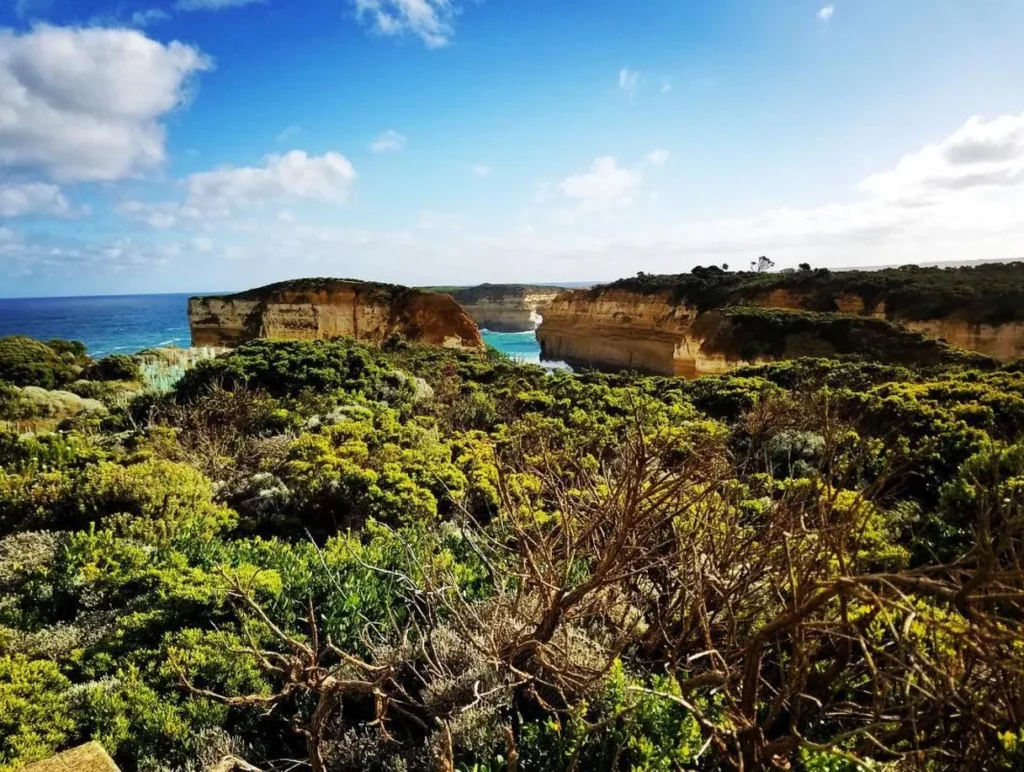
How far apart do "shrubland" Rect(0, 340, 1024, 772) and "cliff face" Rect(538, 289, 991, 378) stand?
1368cm

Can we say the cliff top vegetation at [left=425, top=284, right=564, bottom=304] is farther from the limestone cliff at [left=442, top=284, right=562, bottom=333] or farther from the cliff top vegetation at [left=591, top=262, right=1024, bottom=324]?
the cliff top vegetation at [left=591, top=262, right=1024, bottom=324]

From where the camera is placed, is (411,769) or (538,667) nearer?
(411,769)

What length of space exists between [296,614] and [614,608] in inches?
89.0

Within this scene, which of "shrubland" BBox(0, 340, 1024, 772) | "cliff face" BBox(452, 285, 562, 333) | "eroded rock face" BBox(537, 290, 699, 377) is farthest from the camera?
"cliff face" BBox(452, 285, 562, 333)

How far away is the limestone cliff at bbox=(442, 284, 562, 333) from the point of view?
299 ft

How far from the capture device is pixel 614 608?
3.63 meters

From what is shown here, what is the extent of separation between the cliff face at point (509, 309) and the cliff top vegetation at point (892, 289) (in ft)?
152

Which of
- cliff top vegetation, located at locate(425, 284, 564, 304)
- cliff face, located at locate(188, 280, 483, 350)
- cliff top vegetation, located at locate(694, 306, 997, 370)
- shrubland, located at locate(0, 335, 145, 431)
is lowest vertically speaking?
shrubland, located at locate(0, 335, 145, 431)

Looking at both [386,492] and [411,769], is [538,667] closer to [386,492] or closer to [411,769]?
[411,769]

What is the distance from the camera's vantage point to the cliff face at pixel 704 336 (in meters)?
22.0

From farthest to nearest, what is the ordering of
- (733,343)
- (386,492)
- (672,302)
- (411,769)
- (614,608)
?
(672,302) < (733,343) < (386,492) < (614,608) < (411,769)

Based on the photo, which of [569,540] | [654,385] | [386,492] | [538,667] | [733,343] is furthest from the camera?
[733,343]

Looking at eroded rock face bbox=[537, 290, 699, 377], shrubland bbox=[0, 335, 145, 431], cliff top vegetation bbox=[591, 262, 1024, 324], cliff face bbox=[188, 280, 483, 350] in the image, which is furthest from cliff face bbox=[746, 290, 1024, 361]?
shrubland bbox=[0, 335, 145, 431]

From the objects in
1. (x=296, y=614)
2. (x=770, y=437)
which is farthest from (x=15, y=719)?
(x=770, y=437)
